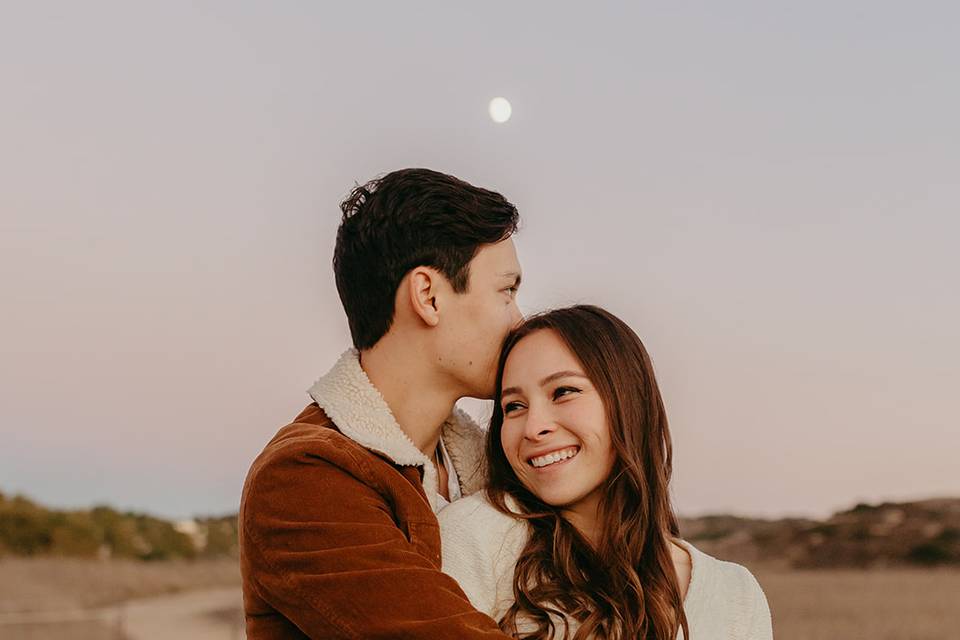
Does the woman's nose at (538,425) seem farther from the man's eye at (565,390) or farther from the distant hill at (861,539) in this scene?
the distant hill at (861,539)

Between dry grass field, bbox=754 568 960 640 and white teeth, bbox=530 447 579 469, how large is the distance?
9.89m

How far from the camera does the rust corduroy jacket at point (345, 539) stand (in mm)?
2180

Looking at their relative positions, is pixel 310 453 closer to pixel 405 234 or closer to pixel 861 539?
pixel 405 234

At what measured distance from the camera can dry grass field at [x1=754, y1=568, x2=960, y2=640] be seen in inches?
508

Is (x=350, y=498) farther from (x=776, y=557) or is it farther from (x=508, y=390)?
(x=776, y=557)

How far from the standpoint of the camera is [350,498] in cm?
229

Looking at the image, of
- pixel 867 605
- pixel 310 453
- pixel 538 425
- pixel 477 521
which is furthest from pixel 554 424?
pixel 867 605

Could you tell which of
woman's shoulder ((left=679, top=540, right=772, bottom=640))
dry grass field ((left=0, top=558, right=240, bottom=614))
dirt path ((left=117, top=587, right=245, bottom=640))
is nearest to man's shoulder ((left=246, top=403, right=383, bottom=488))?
woman's shoulder ((left=679, top=540, right=772, bottom=640))

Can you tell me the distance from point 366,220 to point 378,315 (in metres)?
0.22

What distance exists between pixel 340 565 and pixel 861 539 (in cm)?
1627

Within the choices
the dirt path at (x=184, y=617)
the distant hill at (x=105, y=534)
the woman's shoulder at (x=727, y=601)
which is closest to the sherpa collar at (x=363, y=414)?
the woman's shoulder at (x=727, y=601)

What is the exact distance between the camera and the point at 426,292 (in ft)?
8.81

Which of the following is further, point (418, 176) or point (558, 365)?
point (418, 176)

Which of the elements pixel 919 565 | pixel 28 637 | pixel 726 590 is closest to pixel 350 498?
pixel 726 590
